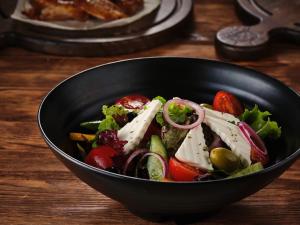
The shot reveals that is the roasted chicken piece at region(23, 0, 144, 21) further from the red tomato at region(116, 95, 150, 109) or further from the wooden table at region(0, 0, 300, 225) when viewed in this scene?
the red tomato at region(116, 95, 150, 109)

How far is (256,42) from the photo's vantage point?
2.74 meters

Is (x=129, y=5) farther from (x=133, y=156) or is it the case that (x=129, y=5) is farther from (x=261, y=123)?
(x=133, y=156)

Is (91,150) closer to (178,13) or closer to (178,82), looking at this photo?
(178,82)

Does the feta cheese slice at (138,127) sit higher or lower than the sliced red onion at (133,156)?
higher

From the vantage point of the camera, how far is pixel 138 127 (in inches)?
63.4

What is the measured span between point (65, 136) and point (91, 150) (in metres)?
0.09

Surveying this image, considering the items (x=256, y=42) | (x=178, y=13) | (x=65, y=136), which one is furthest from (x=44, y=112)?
(x=178, y=13)

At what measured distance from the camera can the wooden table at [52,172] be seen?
66.6 inches

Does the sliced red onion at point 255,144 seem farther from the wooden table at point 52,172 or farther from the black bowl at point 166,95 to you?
the wooden table at point 52,172

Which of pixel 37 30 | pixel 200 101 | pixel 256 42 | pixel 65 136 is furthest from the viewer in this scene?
pixel 37 30

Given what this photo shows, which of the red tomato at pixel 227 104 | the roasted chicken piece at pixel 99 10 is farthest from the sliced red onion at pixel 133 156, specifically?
the roasted chicken piece at pixel 99 10

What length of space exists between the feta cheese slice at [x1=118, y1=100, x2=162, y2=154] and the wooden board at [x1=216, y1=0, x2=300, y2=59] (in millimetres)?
1139

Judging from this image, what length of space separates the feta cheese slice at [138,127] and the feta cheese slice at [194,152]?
0.12 metres

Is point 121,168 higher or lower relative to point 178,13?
higher
